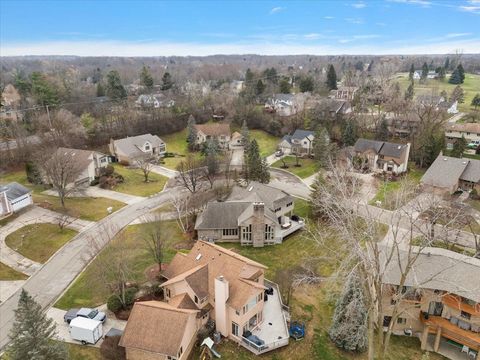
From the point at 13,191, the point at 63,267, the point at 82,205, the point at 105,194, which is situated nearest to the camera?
the point at 63,267

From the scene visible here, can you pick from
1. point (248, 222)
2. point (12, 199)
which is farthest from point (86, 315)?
point (12, 199)

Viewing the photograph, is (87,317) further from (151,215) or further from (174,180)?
(174,180)

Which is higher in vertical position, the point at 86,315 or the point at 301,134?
the point at 301,134

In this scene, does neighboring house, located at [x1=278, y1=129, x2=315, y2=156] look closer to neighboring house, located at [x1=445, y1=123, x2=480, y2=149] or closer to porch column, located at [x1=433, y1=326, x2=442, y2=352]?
neighboring house, located at [x1=445, y1=123, x2=480, y2=149]

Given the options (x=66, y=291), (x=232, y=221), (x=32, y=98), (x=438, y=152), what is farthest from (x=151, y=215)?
(x=32, y=98)

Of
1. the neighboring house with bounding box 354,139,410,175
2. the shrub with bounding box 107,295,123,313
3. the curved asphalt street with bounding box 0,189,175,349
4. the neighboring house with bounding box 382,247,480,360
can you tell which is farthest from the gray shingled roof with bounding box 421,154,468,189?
the shrub with bounding box 107,295,123,313

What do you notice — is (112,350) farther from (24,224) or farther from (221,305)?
(24,224)

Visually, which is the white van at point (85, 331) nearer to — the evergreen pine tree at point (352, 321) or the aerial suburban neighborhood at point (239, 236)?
the aerial suburban neighborhood at point (239, 236)
